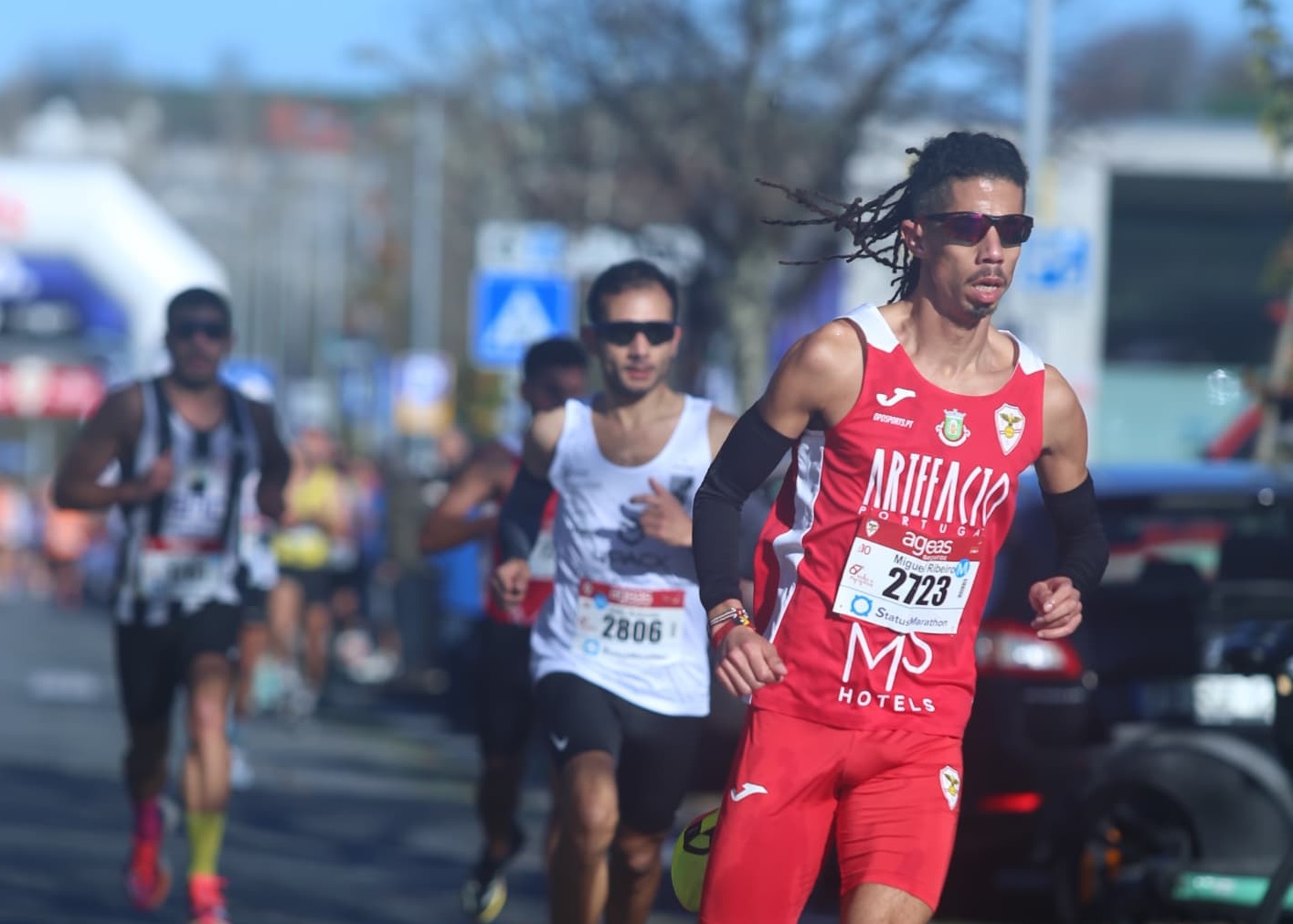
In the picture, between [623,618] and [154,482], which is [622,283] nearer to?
[623,618]

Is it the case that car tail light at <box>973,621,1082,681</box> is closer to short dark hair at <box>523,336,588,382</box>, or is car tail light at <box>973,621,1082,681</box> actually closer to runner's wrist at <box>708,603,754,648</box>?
short dark hair at <box>523,336,588,382</box>

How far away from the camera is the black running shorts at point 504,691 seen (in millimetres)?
8320

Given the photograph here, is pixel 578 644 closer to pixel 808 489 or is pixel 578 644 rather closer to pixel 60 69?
pixel 808 489

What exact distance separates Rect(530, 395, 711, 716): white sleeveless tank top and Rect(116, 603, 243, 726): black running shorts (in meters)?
1.94

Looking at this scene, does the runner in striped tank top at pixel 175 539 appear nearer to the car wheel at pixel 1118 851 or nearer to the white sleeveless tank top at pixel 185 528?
the white sleeveless tank top at pixel 185 528

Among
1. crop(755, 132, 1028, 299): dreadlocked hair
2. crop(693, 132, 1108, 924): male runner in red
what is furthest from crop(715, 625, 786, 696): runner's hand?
crop(755, 132, 1028, 299): dreadlocked hair

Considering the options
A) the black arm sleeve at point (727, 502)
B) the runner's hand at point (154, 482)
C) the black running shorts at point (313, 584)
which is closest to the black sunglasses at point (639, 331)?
the black arm sleeve at point (727, 502)

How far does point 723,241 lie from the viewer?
19172 millimetres

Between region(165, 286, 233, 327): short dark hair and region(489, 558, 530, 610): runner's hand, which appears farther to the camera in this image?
region(165, 286, 233, 327): short dark hair

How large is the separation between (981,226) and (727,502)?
74 cm

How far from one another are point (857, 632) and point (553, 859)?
2.00 m

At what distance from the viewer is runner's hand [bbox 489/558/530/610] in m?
6.93

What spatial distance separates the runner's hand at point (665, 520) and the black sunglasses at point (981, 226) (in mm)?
1825

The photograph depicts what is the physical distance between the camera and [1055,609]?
4934mm
